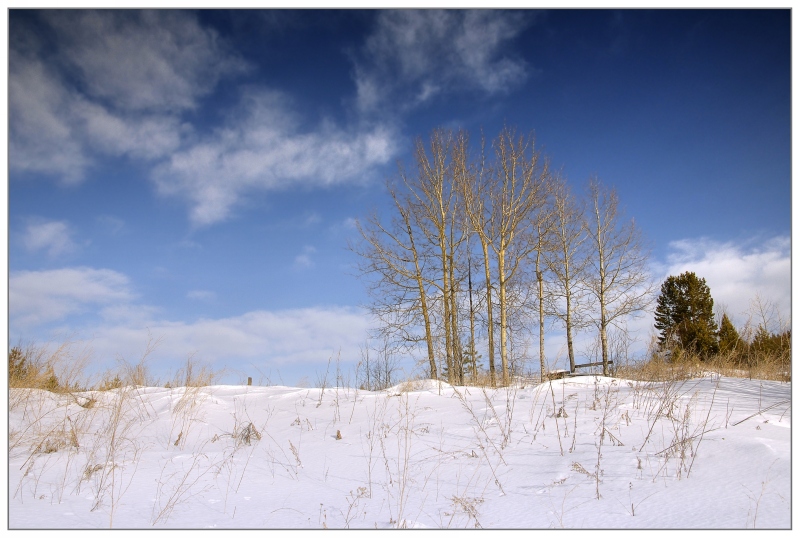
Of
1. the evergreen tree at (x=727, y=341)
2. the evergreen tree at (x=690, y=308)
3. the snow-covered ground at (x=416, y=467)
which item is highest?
the evergreen tree at (x=690, y=308)

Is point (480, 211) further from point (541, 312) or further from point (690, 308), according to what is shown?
point (690, 308)

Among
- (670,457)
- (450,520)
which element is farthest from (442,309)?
(450,520)

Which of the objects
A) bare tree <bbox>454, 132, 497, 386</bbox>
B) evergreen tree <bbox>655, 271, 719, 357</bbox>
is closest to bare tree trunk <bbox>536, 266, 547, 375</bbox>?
bare tree <bbox>454, 132, 497, 386</bbox>

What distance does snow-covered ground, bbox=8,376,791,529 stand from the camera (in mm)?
Result: 2994

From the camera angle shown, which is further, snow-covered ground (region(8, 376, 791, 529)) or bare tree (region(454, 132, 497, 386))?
Result: bare tree (region(454, 132, 497, 386))

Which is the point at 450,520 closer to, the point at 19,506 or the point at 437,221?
the point at 19,506

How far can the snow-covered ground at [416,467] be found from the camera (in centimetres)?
299

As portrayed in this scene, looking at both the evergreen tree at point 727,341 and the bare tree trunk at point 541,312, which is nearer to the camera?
the evergreen tree at point 727,341

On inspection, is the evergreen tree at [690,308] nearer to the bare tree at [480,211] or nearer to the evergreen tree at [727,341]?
the evergreen tree at [727,341]

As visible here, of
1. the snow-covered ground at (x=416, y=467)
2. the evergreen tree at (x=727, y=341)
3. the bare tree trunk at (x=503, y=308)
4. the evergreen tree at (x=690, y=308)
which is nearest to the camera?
the snow-covered ground at (x=416, y=467)

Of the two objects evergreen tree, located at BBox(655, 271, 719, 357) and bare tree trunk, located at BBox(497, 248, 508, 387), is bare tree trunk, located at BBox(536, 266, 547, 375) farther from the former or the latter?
evergreen tree, located at BBox(655, 271, 719, 357)

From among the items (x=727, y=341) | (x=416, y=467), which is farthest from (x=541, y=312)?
(x=416, y=467)

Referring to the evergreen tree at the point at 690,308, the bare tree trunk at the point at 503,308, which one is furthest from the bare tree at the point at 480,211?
the evergreen tree at the point at 690,308

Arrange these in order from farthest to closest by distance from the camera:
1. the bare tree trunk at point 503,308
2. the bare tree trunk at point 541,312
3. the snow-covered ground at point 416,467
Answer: the bare tree trunk at point 541,312, the bare tree trunk at point 503,308, the snow-covered ground at point 416,467
